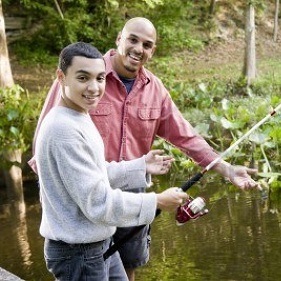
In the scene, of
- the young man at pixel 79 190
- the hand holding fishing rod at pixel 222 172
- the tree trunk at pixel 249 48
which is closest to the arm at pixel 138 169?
the hand holding fishing rod at pixel 222 172

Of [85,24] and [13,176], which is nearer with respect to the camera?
[13,176]

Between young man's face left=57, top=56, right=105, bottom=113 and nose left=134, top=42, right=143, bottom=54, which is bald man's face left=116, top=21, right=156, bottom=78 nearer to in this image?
nose left=134, top=42, right=143, bottom=54

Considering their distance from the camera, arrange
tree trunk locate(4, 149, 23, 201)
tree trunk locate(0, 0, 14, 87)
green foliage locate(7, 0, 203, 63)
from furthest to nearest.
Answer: green foliage locate(7, 0, 203, 63)
tree trunk locate(0, 0, 14, 87)
tree trunk locate(4, 149, 23, 201)

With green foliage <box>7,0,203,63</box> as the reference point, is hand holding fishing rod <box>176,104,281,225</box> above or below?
above

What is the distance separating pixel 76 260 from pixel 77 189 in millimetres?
312

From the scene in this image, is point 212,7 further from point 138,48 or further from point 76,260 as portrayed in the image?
point 76,260

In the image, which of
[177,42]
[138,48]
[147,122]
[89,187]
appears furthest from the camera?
[177,42]

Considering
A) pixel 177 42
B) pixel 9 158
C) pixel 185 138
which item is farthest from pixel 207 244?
pixel 177 42

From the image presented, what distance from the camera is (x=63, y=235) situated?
1989 millimetres

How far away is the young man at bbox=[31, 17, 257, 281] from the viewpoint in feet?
8.95

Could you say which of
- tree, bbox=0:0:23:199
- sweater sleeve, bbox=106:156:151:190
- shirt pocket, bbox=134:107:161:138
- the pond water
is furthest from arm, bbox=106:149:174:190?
tree, bbox=0:0:23:199

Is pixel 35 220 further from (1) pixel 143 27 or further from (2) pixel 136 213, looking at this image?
(2) pixel 136 213

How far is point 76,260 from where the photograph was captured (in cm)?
205

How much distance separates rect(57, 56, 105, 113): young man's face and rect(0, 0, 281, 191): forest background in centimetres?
674
